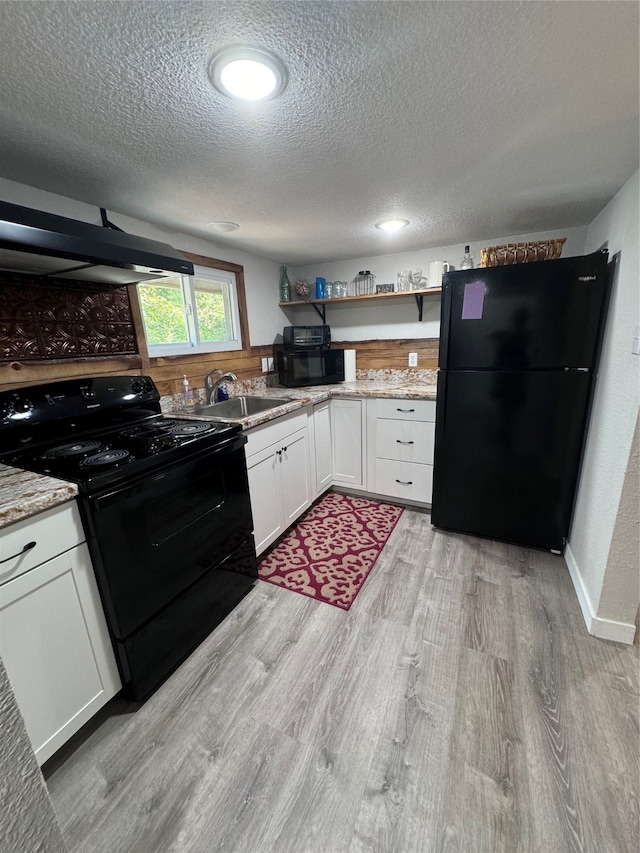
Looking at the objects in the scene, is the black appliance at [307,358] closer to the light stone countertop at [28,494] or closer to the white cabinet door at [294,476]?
the white cabinet door at [294,476]

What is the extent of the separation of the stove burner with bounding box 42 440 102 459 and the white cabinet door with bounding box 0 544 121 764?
16.6 inches

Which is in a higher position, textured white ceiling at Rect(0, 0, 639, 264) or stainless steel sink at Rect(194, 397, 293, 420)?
textured white ceiling at Rect(0, 0, 639, 264)

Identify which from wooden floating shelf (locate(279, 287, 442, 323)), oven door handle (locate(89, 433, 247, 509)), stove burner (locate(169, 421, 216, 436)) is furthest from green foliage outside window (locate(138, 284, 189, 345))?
wooden floating shelf (locate(279, 287, 442, 323))

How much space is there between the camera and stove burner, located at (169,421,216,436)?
5.23ft

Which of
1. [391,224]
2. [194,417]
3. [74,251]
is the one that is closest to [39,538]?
[74,251]

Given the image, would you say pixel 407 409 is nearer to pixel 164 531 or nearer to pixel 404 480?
pixel 404 480

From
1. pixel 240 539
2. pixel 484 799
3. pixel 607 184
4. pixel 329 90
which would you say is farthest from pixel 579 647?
pixel 329 90

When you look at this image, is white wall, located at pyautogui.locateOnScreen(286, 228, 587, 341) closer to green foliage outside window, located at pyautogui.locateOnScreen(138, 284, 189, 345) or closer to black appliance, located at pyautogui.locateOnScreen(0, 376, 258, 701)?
green foliage outside window, located at pyautogui.locateOnScreen(138, 284, 189, 345)

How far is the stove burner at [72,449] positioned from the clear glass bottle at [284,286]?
2.20 m

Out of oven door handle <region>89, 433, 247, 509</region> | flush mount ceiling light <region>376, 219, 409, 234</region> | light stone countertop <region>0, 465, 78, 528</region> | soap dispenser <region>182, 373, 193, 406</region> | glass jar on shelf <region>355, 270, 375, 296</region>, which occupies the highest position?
flush mount ceiling light <region>376, 219, 409, 234</region>

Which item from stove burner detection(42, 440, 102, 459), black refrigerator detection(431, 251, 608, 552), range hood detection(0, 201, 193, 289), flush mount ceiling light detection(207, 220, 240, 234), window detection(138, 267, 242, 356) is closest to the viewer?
range hood detection(0, 201, 193, 289)

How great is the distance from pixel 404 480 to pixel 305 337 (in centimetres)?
148

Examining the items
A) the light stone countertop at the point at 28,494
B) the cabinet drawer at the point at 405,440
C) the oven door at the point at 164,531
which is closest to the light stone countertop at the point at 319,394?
the cabinet drawer at the point at 405,440

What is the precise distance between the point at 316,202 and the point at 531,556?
239cm
